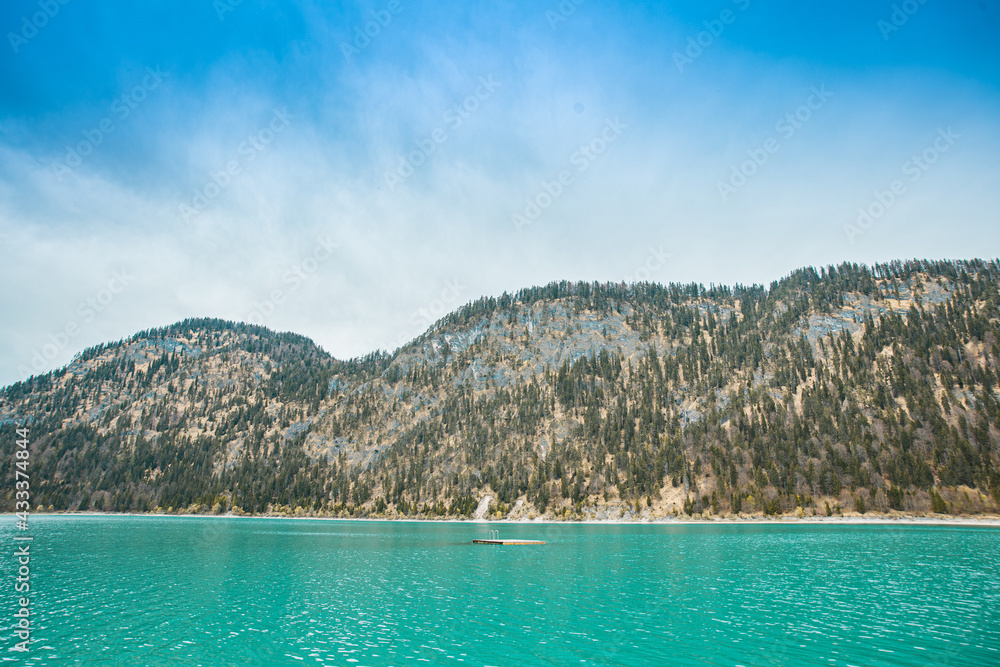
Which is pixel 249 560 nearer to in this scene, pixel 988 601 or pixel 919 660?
pixel 919 660

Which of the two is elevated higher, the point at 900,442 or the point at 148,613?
the point at 900,442

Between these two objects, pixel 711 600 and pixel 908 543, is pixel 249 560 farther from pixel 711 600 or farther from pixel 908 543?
pixel 908 543

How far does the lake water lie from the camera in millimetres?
24484

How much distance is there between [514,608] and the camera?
3481 cm

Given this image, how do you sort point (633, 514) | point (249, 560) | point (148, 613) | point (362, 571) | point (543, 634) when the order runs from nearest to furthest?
point (543, 634) → point (148, 613) → point (362, 571) → point (249, 560) → point (633, 514)

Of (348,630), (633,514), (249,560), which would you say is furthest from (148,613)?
(633,514)

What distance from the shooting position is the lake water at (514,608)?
24484 millimetres

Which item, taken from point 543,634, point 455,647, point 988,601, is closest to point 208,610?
point 455,647

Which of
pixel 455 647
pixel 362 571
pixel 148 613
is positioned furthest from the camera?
pixel 362 571

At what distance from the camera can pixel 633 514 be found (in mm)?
153375

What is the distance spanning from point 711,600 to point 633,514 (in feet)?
408

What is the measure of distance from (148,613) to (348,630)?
14.0 meters

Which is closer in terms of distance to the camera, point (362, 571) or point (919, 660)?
point (919, 660)

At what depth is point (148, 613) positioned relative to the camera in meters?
32.4
